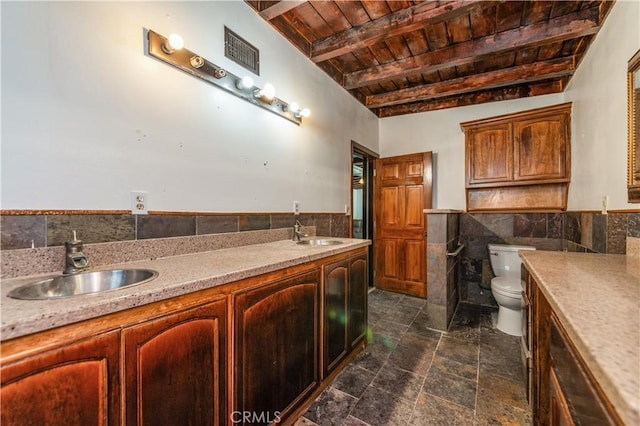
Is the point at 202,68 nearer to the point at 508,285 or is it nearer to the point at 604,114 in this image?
the point at 604,114

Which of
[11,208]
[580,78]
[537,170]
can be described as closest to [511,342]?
[537,170]

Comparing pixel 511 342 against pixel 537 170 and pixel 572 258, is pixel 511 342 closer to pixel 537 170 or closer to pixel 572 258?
pixel 572 258

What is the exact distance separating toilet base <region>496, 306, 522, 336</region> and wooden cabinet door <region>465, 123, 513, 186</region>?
1383mm

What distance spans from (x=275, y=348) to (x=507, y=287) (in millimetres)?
2239

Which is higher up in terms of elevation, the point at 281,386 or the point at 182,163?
the point at 182,163

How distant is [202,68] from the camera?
156 centimetres

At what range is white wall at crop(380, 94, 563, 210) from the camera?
10.8ft

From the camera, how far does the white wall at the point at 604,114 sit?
5.07 feet

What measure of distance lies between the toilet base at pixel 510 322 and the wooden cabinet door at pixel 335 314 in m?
1.64

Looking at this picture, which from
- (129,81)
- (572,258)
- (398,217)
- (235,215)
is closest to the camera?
(129,81)

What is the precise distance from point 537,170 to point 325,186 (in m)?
2.24

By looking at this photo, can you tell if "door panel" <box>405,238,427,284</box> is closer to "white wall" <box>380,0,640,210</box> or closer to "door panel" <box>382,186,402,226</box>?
"door panel" <box>382,186,402,226</box>

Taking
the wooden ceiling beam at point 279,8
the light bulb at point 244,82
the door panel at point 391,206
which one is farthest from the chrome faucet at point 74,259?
the door panel at point 391,206

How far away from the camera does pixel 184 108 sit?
1488mm
